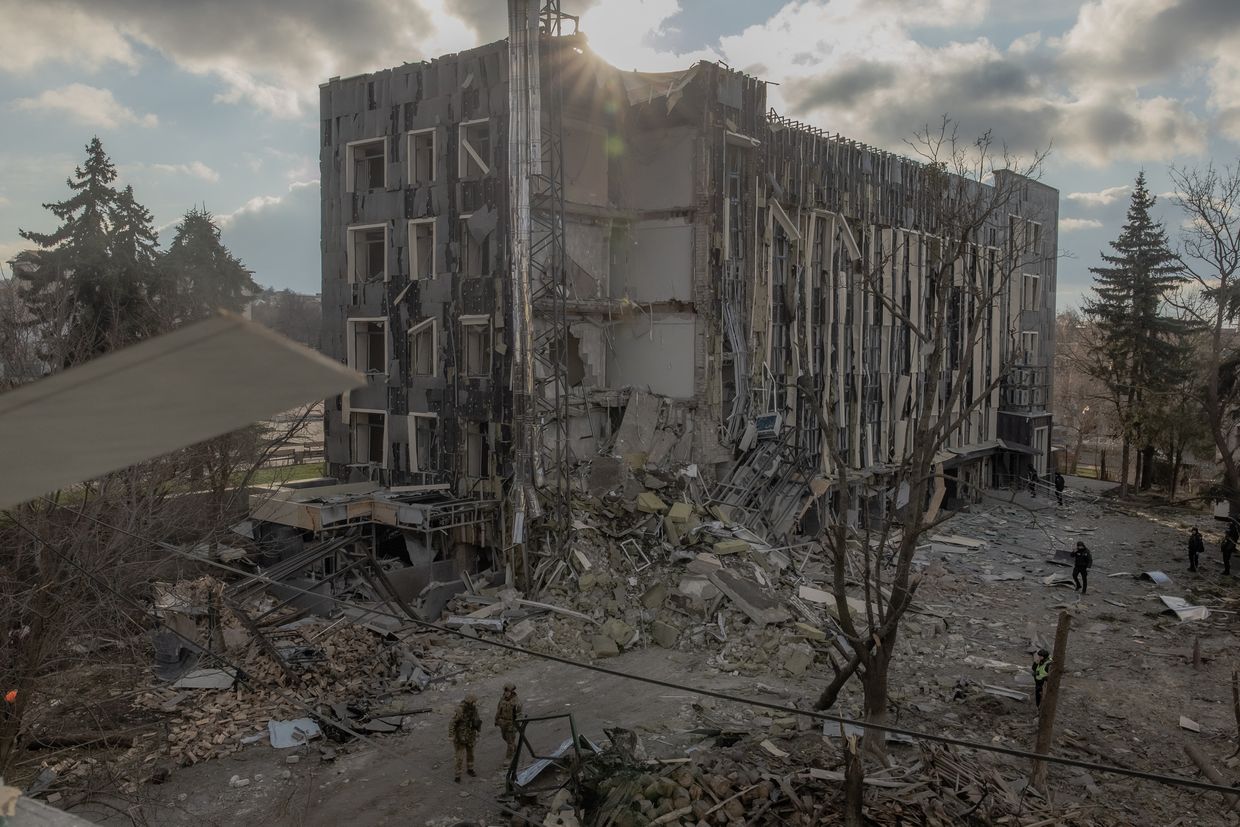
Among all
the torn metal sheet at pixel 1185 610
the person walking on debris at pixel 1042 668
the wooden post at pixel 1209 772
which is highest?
the person walking on debris at pixel 1042 668

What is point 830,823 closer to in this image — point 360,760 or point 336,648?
point 360,760

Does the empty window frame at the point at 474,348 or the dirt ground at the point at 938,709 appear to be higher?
the empty window frame at the point at 474,348

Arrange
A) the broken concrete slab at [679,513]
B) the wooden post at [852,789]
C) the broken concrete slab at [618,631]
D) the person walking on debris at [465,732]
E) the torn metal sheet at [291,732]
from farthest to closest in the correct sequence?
1. the broken concrete slab at [679,513]
2. the broken concrete slab at [618,631]
3. the torn metal sheet at [291,732]
4. the person walking on debris at [465,732]
5. the wooden post at [852,789]

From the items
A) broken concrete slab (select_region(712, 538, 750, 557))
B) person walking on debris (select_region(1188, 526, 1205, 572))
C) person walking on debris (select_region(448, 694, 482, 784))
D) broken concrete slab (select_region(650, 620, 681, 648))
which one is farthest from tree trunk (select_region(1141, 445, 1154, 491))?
person walking on debris (select_region(448, 694, 482, 784))

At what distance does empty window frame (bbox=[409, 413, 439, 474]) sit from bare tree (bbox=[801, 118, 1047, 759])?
35.0ft

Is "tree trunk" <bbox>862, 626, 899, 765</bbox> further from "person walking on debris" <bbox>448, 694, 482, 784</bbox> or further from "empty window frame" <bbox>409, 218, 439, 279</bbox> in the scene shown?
"empty window frame" <bbox>409, 218, 439, 279</bbox>

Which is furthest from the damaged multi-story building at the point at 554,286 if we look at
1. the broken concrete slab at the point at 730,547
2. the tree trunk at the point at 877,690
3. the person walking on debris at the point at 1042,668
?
the tree trunk at the point at 877,690

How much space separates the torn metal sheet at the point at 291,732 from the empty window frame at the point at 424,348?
12.0 m

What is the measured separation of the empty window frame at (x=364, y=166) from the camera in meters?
25.9

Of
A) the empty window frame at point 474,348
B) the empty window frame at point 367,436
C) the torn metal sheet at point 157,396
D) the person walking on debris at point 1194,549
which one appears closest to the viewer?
the torn metal sheet at point 157,396

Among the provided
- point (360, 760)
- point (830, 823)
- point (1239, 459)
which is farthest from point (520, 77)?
point (1239, 459)

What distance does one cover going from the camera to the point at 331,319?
2673cm

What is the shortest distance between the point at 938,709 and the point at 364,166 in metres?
21.8

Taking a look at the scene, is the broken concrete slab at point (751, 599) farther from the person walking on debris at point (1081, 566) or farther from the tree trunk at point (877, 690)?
the person walking on debris at point (1081, 566)
